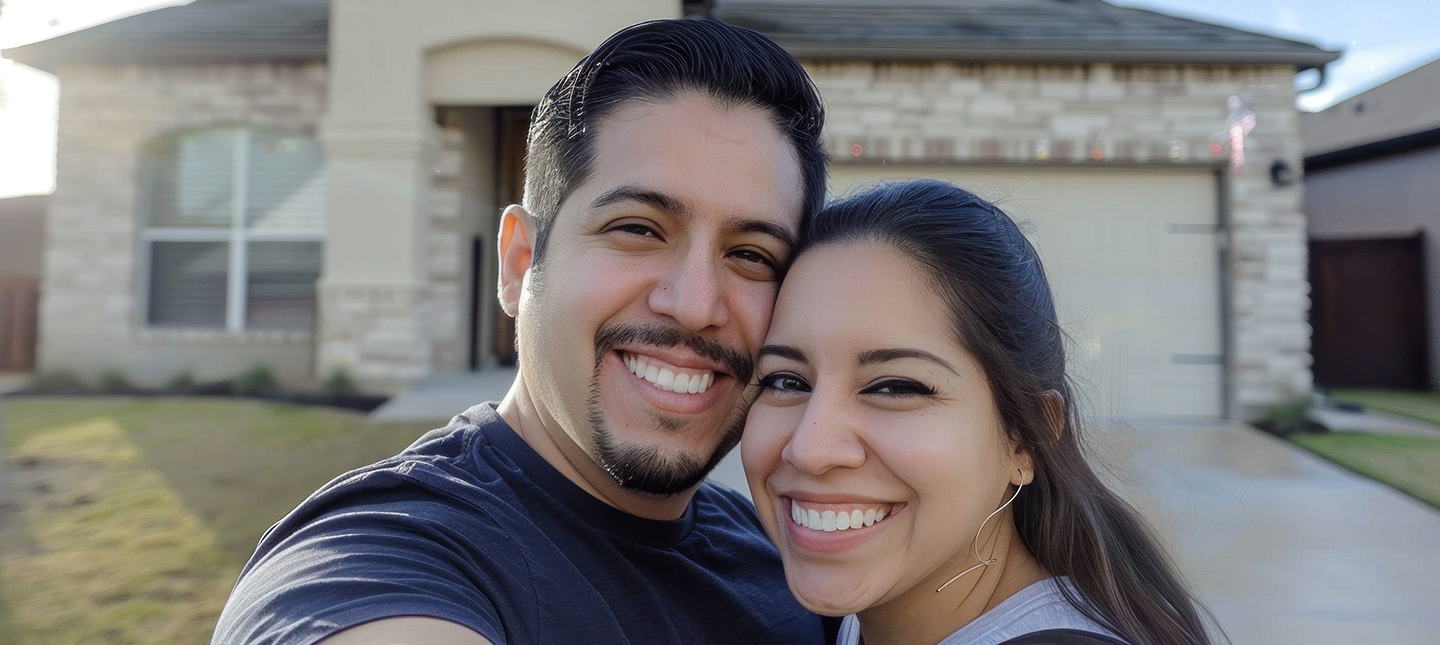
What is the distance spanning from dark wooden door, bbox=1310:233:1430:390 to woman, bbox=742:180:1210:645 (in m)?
12.1

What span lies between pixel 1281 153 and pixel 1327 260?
176 inches

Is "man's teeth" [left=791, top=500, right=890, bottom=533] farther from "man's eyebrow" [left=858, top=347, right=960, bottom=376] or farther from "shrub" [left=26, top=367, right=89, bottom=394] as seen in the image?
"shrub" [left=26, top=367, right=89, bottom=394]

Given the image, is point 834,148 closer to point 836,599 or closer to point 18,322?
point 836,599

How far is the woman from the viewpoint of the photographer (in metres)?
1.45

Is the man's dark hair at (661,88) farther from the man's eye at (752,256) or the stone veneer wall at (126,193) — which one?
the stone veneer wall at (126,193)

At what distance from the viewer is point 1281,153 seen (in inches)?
316

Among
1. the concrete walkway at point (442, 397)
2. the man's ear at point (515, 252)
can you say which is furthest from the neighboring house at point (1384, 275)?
the man's ear at point (515, 252)

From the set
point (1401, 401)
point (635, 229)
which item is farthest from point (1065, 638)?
point (1401, 401)

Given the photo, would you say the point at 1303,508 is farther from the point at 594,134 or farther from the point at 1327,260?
the point at 1327,260

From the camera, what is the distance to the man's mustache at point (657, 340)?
159cm

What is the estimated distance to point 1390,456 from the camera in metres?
6.67

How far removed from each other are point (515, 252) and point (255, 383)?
23.2ft

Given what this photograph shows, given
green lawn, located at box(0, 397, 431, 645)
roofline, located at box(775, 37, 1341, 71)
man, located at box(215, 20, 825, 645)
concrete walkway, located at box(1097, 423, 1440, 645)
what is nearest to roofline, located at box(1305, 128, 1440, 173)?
roofline, located at box(775, 37, 1341, 71)

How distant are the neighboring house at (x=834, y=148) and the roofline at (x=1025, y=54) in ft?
0.07
